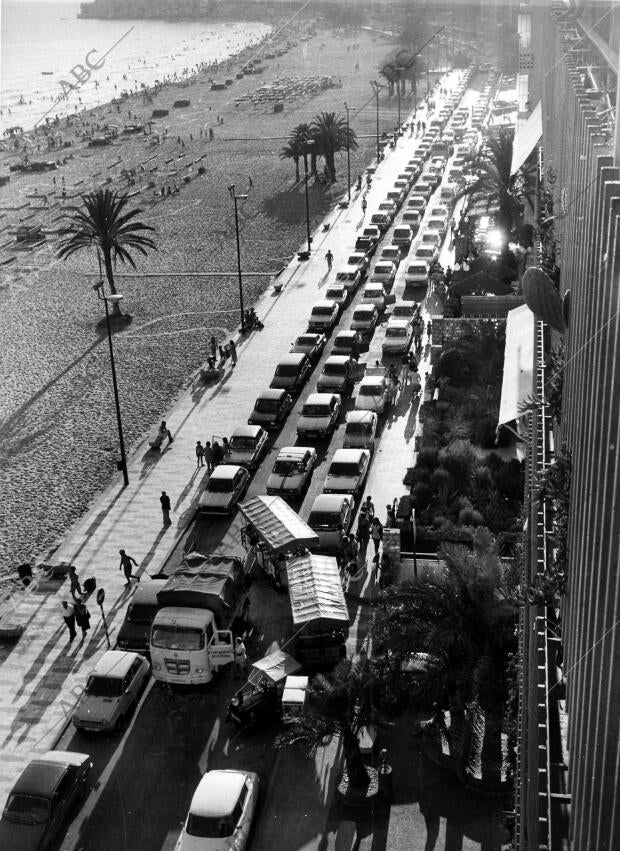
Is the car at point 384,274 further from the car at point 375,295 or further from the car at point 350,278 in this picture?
the car at point 375,295

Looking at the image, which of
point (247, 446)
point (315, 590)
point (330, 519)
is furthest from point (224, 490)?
point (315, 590)

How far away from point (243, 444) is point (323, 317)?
424 inches

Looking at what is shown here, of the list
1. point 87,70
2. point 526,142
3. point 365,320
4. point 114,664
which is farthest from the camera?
point 87,70

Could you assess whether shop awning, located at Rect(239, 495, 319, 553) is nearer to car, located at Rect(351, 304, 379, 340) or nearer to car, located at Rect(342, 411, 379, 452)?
car, located at Rect(342, 411, 379, 452)

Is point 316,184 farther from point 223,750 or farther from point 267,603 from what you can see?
point 223,750

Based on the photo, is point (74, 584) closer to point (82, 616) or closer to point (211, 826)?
point (82, 616)

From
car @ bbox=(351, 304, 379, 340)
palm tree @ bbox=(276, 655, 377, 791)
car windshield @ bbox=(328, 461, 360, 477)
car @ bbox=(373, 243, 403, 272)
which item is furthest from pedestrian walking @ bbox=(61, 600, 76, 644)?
car @ bbox=(373, 243, 403, 272)

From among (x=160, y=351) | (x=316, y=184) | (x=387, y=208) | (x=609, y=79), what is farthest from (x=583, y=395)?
(x=316, y=184)

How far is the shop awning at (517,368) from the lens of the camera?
2166 cm

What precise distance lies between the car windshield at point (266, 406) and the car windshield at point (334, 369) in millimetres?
2786

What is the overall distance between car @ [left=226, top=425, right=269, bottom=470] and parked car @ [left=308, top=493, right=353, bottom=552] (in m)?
3.42

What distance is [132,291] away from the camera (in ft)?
142

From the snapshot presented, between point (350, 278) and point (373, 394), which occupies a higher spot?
point (350, 278)

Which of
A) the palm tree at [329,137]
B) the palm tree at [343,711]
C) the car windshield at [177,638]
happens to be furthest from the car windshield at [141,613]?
the palm tree at [329,137]
